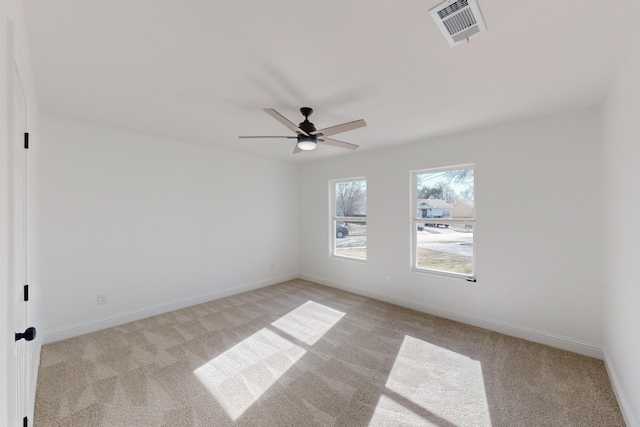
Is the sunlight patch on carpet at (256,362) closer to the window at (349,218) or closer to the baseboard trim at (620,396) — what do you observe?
the window at (349,218)

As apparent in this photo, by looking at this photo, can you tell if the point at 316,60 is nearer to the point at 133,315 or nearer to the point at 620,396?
the point at 620,396

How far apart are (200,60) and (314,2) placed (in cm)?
97

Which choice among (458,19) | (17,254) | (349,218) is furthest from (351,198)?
(17,254)

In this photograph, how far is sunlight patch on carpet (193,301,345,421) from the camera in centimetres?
211

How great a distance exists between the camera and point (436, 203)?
12.5 feet

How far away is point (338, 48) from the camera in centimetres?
171

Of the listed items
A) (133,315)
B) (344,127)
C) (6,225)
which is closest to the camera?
(6,225)

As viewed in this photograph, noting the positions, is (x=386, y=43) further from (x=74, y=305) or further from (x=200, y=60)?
(x=74, y=305)

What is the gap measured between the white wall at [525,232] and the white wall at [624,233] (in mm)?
220

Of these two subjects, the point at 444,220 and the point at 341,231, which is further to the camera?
the point at 341,231

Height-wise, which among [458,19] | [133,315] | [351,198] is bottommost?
[133,315]

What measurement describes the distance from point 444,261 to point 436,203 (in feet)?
2.74

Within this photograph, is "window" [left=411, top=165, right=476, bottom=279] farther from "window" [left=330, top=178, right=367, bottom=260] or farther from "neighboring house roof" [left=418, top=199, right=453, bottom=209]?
"window" [left=330, top=178, right=367, bottom=260]

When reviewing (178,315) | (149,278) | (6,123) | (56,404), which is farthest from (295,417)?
(149,278)
